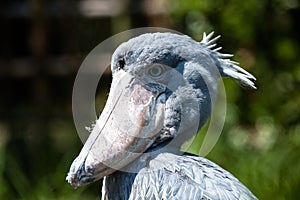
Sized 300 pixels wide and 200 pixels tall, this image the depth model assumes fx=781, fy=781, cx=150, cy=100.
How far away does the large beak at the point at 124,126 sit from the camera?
68.1 inches

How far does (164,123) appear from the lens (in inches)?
69.4

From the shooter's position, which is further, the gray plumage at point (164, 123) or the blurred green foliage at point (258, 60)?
the blurred green foliage at point (258, 60)

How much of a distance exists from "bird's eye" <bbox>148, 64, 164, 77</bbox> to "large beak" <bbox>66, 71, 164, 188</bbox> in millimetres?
31

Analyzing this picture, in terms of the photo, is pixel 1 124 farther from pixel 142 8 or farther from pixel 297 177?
pixel 297 177

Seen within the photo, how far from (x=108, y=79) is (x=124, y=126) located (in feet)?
10.8

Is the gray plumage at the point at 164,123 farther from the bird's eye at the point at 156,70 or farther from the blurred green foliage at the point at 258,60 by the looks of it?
the blurred green foliage at the point at 258,60

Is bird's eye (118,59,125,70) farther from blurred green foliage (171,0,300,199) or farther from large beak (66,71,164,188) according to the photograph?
blurred green foliage (171,0,300,199)

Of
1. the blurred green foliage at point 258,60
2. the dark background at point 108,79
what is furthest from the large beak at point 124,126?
the blurred green foliage at point 258,60

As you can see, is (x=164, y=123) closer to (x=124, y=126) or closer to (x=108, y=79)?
(x=124, y=126)

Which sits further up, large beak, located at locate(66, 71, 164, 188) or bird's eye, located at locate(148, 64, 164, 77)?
bird's eye, located at locate(148, 64, 164, 77)

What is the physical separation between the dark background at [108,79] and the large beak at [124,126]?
1.40 m

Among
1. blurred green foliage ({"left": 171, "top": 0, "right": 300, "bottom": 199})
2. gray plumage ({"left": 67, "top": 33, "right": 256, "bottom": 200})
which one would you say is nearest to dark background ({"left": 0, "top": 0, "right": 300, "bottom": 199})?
blurred green foliage ({"left": 171, "top": 0, "right": 300, "bottom": 199})

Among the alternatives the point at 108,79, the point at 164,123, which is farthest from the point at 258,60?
the point at 164,123

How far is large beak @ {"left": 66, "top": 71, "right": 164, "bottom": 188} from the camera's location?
68.1 inches
